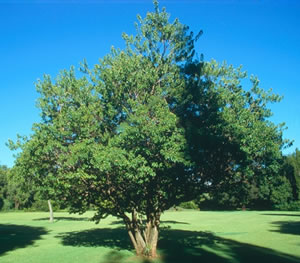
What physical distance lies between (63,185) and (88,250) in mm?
8123

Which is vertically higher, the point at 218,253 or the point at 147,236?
the point at 147,236

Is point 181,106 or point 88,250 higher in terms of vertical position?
point 181,106

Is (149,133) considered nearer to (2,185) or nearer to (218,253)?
(218,253)

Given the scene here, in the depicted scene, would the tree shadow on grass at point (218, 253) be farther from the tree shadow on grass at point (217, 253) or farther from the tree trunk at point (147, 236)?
the tree trunk at point (147, 236)

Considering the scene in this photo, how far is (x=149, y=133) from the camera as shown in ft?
42.5

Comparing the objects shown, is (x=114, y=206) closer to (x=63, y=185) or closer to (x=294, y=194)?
(x=63, y=185)

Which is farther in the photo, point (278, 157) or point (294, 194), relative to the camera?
point (294, 194)

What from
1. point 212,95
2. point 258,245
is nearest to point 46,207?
point 258,245

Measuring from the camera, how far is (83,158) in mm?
13211

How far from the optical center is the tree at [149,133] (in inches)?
A: 529

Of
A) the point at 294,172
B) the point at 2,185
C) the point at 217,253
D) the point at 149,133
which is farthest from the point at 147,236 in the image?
the point at 2,185

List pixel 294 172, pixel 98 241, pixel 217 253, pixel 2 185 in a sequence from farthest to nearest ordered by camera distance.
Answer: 1. pixel 2 185
2. pixel 294 172
3. pixel 98 241
4. pixel 217 253

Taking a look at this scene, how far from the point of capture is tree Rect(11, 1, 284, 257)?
1343cm

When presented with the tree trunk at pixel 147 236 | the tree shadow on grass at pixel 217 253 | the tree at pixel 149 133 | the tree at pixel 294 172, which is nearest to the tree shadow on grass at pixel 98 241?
the tree shadow on grass at pixel 217 253
